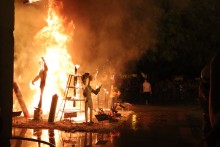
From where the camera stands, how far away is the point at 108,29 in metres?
23.0

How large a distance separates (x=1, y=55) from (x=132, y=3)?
18833 millimetres

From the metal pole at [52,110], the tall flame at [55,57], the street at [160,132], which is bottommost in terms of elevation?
the street at [160,132]

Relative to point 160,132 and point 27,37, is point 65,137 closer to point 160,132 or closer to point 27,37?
point 160,132

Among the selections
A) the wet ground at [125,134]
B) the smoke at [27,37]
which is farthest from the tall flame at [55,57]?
the wet ground at [125,134]

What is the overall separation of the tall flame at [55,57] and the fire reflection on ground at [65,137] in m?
5.09

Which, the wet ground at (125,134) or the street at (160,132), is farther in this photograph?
the street at (160,132)

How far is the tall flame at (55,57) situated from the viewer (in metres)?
16.9

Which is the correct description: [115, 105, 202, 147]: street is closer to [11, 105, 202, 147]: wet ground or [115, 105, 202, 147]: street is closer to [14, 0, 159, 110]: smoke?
[11, 105, 202, 147]: wet ground

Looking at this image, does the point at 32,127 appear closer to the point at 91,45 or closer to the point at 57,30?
the point at 57,30

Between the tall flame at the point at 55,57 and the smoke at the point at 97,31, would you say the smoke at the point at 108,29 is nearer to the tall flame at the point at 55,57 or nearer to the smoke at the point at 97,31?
the smoke at the point at 97,31

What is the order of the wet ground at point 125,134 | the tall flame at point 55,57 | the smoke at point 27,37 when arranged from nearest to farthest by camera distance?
the wet ground at point 125,134 → the tall flame at point 55,57 → the smoke at point 27,37

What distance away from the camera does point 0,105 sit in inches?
192

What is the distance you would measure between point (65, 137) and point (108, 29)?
13586mm

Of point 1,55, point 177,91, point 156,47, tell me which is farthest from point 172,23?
point 1,55
